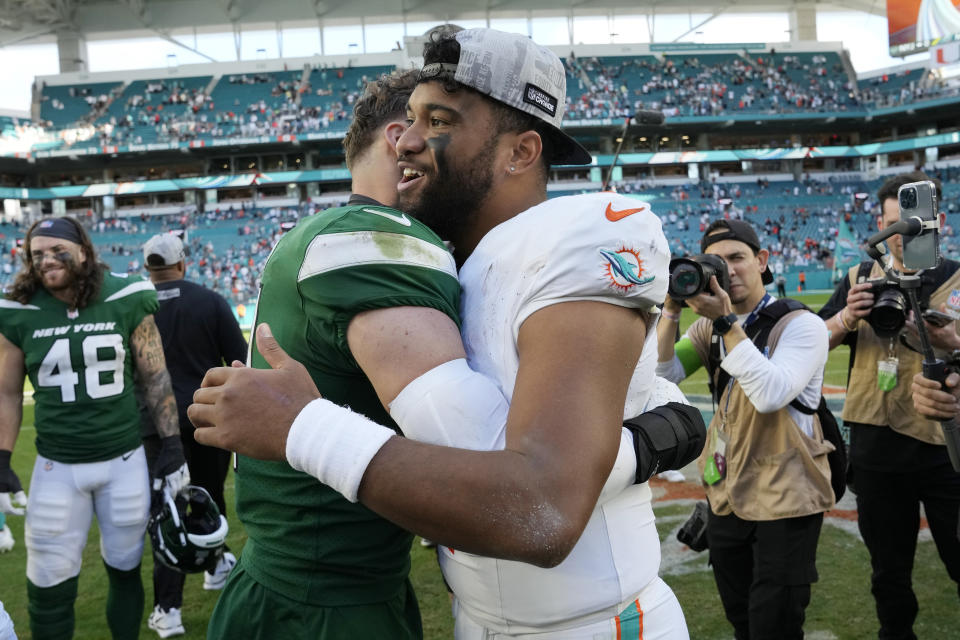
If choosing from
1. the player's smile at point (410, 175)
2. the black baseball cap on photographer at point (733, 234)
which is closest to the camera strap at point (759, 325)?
the black baseball cap on photographer at point (733, 234)

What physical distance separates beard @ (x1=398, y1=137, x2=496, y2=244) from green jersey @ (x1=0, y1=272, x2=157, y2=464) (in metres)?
2.93

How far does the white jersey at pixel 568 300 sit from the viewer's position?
53.1 inches

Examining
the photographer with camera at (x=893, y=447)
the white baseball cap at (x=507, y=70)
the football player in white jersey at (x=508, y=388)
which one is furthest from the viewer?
the photographer with camera at (x=893, y=447)

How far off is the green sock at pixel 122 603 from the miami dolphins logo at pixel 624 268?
3.59m

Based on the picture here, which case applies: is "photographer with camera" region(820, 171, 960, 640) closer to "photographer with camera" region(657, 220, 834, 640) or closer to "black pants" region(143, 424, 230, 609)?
"photographer with camera" region(657, 220, 834, 640)

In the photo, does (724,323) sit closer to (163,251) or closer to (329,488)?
(329,488)

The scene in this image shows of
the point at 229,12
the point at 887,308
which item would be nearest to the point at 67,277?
the point at 887,308

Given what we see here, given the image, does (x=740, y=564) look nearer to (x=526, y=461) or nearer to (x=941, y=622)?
(x=941, y=622)

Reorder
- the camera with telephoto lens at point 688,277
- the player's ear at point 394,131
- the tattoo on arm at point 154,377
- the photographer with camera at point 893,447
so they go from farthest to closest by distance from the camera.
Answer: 1. the tattoo on arm at point 154,377
2. the photographer with camera at point 893,447
3. the camera with telephoto lens at point 688,277
4. the player's ear at point 394,131

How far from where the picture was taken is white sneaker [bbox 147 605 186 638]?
444 cm

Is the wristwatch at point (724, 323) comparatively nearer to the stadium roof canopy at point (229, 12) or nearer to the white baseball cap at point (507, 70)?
the white baseball cap at point (507, 70)

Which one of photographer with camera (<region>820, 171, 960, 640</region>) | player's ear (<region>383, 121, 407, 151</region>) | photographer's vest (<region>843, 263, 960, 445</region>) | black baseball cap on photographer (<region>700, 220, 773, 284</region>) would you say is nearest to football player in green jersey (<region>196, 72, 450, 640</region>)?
player's ear (<region>383, 121, 407, 151</region>)

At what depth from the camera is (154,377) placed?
4281mm

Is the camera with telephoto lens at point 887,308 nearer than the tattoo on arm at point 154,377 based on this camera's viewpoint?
Yes
